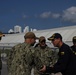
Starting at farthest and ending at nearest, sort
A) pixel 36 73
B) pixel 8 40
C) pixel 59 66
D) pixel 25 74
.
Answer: pixel 8 40
pixel 36 73
pixel 25 74
pixel 59 66

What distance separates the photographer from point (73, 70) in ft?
24.8

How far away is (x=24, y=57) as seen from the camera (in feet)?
26.6

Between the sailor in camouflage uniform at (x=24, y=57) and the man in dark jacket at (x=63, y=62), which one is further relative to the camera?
the sailor in camouflage uniform at (x=24, y=57)

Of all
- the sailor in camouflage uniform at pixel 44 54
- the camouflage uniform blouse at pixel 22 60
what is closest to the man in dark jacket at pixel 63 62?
the camouflage uniform blouse at pixel 22 60

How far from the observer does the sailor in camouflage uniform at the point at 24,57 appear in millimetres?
8055

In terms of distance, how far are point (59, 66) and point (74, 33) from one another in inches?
1487

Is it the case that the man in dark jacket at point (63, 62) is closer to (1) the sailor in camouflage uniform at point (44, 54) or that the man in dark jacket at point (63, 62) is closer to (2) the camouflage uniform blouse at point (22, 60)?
(2) the camouflage uniform blouse at point (22, 60)

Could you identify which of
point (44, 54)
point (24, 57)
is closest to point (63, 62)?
point (24, 57)

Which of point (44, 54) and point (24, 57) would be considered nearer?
point (24, 57)

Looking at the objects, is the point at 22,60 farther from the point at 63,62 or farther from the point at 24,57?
the point at 63,62

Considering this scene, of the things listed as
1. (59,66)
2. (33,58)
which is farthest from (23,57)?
(59,66)

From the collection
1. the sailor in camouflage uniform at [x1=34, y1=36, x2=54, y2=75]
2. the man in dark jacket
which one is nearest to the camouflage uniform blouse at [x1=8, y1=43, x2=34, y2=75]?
the man in dark jacket

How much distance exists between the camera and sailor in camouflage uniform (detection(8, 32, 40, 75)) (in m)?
8.05

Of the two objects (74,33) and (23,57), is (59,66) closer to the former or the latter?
(23,57)
